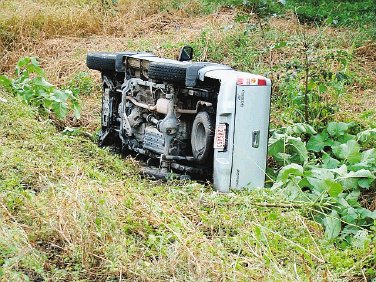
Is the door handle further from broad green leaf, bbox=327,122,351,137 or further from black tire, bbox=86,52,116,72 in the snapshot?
black tire, bbox=86,52,116,72

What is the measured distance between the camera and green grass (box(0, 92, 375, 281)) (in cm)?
477

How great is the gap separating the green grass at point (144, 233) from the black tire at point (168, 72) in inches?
46.9

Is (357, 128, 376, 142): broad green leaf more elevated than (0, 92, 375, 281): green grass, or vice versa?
(357, 128, 376, 142): broad green leaf

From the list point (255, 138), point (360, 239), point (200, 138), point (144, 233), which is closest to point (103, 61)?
point (200, 138)

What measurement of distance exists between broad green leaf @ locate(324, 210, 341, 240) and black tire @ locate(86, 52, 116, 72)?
3.89 meters

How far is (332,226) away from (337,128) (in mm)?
2373

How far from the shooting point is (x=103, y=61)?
9375 millimetres

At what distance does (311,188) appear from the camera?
7.01m

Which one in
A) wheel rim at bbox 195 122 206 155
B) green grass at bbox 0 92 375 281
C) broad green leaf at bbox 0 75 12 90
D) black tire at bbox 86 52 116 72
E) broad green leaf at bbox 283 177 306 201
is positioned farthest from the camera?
broad green leaf at bbox 0 75 12 90

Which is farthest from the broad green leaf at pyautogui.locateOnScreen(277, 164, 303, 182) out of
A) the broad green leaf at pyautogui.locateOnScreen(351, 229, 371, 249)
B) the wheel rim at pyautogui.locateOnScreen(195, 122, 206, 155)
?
the broad green leaf at pyautogui.locateOnScreen(351, 229, 371, 249)

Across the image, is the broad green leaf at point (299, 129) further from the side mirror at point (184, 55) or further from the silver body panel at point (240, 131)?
the side mirror at point (184, 55)

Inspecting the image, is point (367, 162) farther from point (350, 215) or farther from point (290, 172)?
point (350, 215)

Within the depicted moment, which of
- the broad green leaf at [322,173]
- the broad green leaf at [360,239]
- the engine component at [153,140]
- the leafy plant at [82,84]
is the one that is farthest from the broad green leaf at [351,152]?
the leafy plant at [82,84]

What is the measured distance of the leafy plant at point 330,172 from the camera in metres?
6.46
